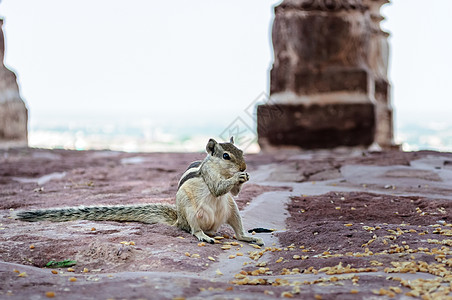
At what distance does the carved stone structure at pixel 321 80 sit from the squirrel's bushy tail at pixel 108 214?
492 centimetres

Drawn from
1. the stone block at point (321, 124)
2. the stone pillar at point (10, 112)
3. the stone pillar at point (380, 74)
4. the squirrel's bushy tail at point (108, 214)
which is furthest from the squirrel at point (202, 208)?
the stone pillar at point (380, 74)

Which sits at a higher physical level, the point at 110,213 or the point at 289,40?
the point at 289,40

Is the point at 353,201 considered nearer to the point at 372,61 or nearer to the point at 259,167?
the point at 259,167

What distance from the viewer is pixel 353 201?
4910 millimetres

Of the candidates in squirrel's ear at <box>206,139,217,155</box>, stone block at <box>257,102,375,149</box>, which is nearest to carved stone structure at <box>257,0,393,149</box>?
stone block at <box>257,102,375,149</box>

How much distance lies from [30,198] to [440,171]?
13.2 feet

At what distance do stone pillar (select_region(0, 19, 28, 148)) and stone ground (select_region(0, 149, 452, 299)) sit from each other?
95.1 inches

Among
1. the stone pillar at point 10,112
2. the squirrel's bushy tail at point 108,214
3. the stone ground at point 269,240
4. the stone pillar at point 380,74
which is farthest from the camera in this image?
the stone pillar at point 380,74

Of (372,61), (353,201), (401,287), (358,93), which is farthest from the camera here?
(372,61)

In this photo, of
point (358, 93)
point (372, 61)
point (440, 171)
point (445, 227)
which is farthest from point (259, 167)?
point (372, 61)

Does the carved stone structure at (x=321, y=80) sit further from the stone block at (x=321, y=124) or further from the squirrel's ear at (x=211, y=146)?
the squirrel's ear at (x=211, y=146)

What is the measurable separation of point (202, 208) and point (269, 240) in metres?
0.51

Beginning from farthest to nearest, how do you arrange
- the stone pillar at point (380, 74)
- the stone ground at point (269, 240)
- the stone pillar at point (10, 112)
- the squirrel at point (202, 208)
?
the stone pillar at point (380, 74), the stone pillar at point (10, 112), the squirrel at point (202, 208), the stone ground at point (269, 240)

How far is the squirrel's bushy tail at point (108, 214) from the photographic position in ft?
13.4
